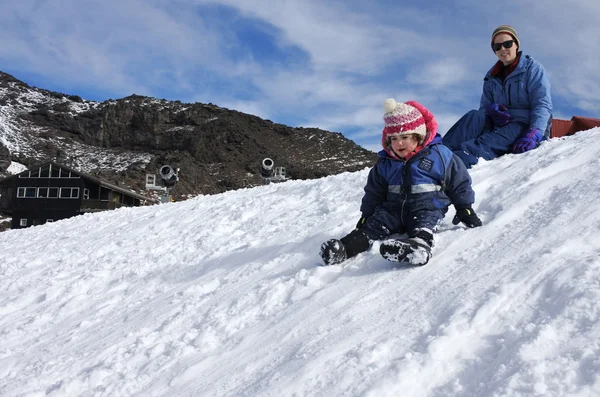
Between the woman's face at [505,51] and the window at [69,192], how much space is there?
36.2 meters

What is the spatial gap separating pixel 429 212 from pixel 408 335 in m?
1.44

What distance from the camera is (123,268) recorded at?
5.16 metres

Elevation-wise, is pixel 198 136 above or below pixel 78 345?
above

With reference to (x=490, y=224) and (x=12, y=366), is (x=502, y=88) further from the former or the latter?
(x=12, y=366)

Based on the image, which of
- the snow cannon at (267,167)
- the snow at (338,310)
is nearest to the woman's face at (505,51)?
the snow at (338,310)

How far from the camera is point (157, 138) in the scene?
3787 inches

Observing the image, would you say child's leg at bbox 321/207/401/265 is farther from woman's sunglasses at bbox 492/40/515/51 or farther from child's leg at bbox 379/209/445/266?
woman's sunglasses at bbox 492/40/515/51

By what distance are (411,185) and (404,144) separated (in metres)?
0.32

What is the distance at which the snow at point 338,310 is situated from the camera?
193cm

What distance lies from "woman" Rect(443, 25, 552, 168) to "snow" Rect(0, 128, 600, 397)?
475mm

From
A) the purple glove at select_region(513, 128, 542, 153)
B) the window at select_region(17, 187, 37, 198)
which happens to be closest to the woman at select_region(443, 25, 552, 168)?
the purple glove at select_region(513, 128, 542, 153)

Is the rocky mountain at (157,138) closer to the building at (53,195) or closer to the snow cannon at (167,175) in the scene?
the building at (53,195)

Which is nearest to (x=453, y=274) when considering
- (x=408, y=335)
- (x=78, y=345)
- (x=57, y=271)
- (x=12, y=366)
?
(x=408, y=335)

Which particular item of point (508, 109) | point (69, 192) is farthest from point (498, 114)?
point (69, 192)
